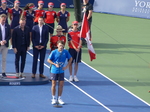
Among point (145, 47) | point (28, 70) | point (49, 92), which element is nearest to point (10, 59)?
point (28, 70)

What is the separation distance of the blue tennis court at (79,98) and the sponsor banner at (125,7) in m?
13.8

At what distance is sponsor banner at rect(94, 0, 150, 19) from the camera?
27.7 m

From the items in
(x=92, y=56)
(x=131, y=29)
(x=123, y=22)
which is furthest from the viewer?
(x=123, y=22)

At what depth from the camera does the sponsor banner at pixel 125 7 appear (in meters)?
27.7

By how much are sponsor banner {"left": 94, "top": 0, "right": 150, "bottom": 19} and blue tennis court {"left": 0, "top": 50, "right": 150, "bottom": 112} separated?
13783mm

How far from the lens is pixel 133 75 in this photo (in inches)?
615

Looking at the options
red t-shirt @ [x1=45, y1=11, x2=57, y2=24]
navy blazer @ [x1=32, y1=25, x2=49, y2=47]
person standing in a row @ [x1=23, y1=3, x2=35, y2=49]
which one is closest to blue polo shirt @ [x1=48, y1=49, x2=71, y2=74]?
navy blazer @ [x1=32, y1=25, x2=49, y2=47]

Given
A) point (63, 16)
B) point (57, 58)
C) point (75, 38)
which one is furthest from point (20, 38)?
point (63, 16)

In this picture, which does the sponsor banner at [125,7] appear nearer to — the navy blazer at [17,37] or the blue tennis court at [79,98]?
the blue tennis court at [79,98]

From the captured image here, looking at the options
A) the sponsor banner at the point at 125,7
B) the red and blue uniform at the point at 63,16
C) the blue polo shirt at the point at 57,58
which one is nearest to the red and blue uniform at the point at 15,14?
the red and blue uniform at the point at 63,16

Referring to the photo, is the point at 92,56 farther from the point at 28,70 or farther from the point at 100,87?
the point at 28,70

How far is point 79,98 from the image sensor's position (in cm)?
1283

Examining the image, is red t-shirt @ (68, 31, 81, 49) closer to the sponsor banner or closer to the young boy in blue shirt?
the young boy in blue shirt

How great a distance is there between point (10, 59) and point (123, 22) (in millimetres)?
11640
